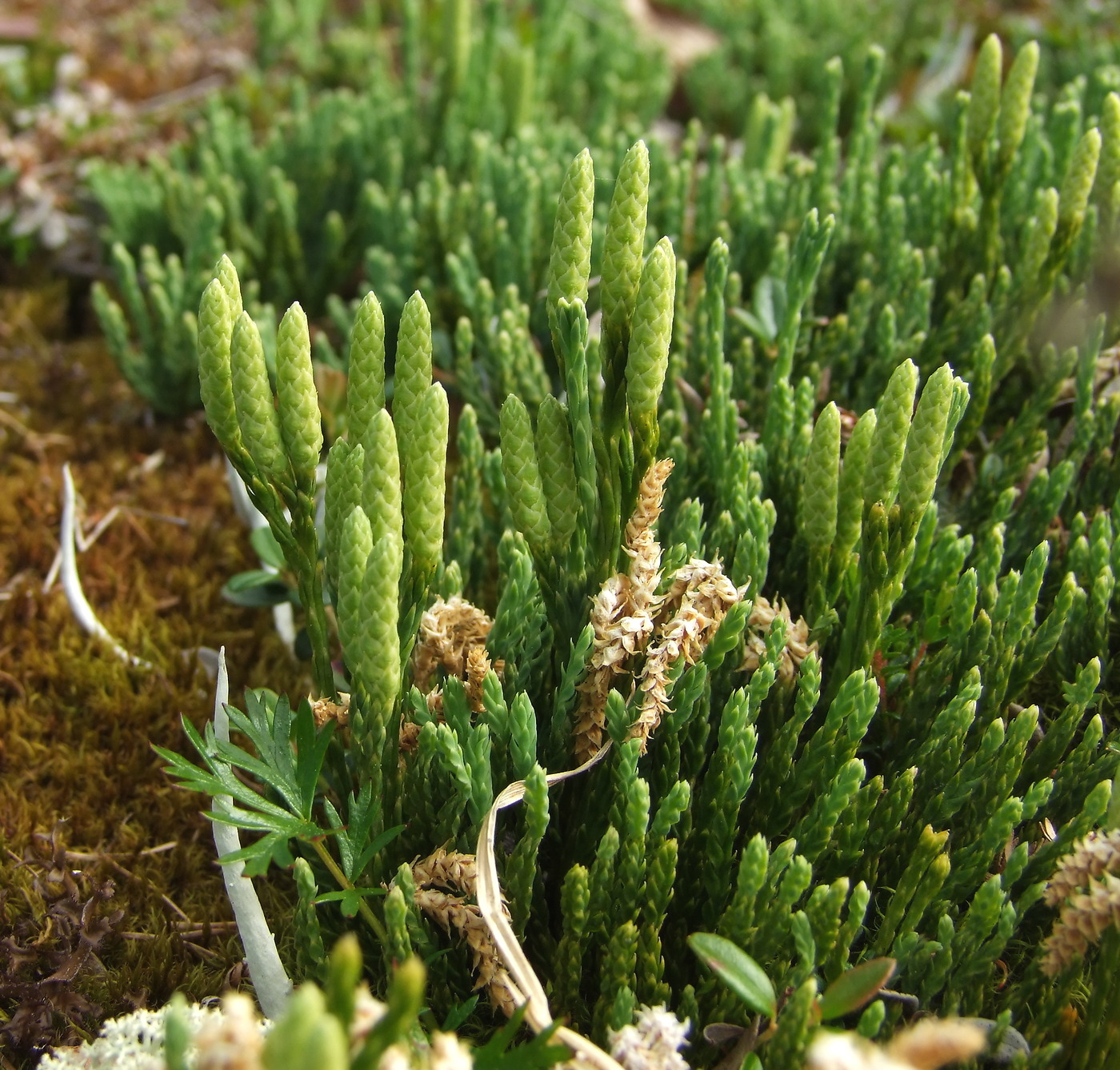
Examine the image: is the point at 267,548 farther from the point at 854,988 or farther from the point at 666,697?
the point at 854,988

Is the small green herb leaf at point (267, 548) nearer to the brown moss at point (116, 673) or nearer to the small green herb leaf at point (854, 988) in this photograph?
the brown moss at point (116, 673)

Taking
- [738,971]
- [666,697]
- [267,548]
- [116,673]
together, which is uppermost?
[666,697]

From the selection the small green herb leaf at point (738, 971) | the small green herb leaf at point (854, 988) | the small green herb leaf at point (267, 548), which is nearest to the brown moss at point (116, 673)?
the small green herb leaf at point (267, 548)

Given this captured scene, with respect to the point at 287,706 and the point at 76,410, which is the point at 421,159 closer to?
the point at 76,410

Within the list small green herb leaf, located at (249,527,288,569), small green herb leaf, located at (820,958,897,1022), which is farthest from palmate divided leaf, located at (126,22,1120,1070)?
small green herb leaf, located at (249,527,288,569)

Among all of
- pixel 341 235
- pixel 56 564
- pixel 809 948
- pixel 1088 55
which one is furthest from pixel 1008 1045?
pixel 1088 55

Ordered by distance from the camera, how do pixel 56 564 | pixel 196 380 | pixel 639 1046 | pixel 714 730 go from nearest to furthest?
1. pixel 639 1046
2. pixel 714 730
3. pixel 56 564
4. pixel 196 380

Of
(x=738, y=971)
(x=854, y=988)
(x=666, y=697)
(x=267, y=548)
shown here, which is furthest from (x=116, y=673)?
(x=854, y=988)

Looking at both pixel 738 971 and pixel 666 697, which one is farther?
pixel 666 697
